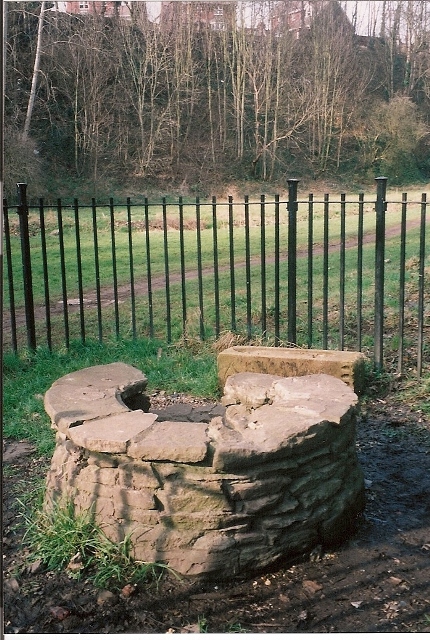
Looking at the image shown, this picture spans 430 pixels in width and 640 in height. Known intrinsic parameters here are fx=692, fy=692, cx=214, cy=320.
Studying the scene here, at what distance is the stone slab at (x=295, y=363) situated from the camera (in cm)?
495

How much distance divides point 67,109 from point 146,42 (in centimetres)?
272

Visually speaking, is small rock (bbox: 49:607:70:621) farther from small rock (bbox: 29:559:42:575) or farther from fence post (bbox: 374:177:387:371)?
fence post (bbox: 374:177:387:371)

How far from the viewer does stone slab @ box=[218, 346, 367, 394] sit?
16.2 feet

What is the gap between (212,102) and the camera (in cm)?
2034

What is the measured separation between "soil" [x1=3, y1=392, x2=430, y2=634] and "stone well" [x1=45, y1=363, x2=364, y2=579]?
0.10 m

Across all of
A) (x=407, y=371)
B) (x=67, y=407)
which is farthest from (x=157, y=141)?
(x=67, y=407)

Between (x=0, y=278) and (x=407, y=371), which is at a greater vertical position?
(x=0, y=278)

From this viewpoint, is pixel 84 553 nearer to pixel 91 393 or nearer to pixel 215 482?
pixel 215 482

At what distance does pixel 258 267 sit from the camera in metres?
10.8

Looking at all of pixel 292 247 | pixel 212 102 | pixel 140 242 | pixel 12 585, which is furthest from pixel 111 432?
pixel 212 102

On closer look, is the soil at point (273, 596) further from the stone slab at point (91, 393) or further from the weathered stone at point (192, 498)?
the stone slab at point (91, 393)

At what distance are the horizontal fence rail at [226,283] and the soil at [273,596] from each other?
7.77ft

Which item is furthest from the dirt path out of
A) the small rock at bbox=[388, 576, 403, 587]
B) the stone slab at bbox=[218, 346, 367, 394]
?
the small rock at bbox=[388, 576, 403, 587]

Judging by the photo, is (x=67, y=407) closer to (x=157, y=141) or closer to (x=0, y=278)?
(x=0, y=278)
